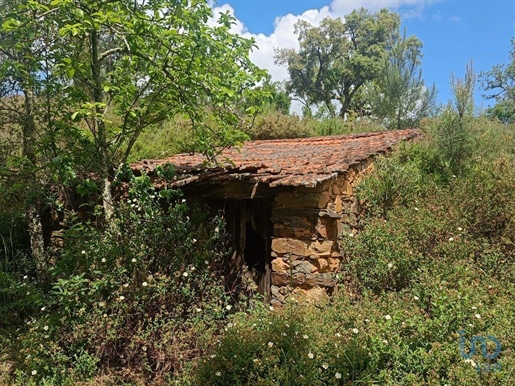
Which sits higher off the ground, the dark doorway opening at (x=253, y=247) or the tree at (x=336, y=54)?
the tree at (x=336, y=54)

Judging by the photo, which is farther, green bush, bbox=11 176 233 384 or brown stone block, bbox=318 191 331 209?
brown stone block, bbox=318 191 331 209

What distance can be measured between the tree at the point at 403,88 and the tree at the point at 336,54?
15598 millimetres

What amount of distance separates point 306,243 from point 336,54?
1097 inches

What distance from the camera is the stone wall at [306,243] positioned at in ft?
18.4

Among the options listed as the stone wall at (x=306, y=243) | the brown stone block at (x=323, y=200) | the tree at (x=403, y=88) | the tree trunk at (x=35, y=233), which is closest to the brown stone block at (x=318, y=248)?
the stone wall at (x=306, y=243)

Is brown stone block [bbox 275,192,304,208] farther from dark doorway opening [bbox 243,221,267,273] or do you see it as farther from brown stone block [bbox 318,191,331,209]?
dark doorway opening [bbox 243,221,267,273]

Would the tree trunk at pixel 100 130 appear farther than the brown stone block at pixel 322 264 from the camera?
No

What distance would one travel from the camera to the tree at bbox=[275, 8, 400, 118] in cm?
2917

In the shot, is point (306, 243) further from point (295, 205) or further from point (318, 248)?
point (295, 205)

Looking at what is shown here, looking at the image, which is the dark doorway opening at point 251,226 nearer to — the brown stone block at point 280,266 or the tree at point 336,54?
the brown stone block at point 280,266

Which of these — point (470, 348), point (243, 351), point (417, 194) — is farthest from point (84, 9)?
point (417, 194)

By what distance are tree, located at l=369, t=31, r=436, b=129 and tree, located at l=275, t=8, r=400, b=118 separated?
15598mm

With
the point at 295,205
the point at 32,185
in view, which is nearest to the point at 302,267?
the point at 295,205

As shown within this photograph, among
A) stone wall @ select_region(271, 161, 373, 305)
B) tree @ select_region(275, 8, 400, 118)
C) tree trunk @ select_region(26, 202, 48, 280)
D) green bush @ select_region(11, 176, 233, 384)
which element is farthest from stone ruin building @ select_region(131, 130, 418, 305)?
tree @ select_region(275, 8, 400, 118)
